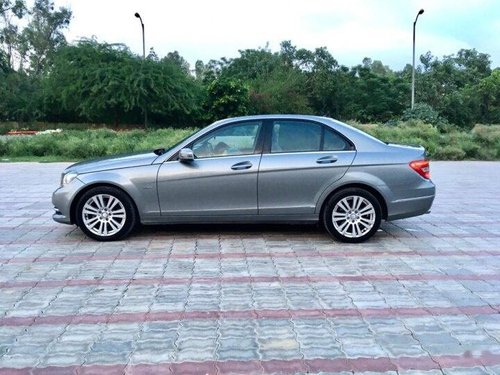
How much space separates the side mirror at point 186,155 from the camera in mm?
6582

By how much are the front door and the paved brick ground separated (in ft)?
1.51

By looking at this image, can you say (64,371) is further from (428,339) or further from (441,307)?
(441,307)

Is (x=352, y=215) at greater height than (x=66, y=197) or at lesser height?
lesser

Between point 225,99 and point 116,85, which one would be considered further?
point 225,99

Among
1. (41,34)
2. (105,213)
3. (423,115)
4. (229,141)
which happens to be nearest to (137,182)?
(105,213)

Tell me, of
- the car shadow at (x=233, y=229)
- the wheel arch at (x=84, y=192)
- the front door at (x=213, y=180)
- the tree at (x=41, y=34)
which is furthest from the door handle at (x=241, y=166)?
the tree at (x=41, y=34)

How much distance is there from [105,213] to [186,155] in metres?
1.26

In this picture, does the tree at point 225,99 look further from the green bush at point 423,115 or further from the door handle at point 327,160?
the door handle at point 327,160

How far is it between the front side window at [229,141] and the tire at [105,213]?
43.4 inches

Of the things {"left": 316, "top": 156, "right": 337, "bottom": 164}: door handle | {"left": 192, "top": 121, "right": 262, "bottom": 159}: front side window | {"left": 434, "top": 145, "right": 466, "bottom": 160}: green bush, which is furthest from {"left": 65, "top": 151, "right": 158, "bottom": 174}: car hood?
{"left": 434, "top": 145, "right": 466, "bottom": 160}: green bush

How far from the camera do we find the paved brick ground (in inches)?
144

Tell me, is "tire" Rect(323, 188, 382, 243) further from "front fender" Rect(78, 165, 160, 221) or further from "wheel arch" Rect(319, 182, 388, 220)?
"front fender" Rect(78, 165, 160, 221)

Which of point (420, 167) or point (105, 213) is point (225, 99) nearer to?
point (105, 213)

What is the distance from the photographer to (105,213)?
22.1 feet
